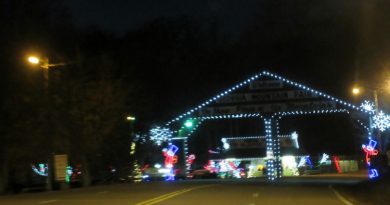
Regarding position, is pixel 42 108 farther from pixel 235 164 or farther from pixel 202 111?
pixel 235 164

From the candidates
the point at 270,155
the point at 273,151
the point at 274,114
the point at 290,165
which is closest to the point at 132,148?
the point at 270,155

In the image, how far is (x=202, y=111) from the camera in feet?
183

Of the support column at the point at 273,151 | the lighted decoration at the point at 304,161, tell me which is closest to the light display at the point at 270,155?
the support column at the point at 273,151

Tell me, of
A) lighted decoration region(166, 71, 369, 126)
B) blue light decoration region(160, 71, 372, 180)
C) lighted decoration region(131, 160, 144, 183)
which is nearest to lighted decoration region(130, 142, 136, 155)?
lighted decoration region(131, 160, 144, 183)

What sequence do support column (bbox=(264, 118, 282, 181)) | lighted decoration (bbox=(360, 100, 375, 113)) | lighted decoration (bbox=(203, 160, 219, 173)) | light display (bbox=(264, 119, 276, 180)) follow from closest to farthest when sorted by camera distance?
lighted decoration (bbox=(360, 100, 375, 113))
support column (bbox=(264, 118, 282, 181))
light display (bbox=(264, 119, 276, 180))
lighted decoration (bbox=(203, 160, 219, 173))

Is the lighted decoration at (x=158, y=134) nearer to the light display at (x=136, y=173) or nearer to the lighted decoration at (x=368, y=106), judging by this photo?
the light display at (x=136, y=173)

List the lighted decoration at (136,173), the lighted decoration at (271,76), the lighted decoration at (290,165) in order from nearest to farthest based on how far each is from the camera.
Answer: the lighted decoration at (271,76) < the lighted decoration at (136,173) < the lighted decoration at (290,165)

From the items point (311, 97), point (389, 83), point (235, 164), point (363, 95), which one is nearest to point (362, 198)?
point (389, 83)

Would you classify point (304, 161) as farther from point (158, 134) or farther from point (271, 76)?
point (271, 76)

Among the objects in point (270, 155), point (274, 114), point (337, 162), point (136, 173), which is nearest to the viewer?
point (274, 114)

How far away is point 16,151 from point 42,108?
10.1 ft

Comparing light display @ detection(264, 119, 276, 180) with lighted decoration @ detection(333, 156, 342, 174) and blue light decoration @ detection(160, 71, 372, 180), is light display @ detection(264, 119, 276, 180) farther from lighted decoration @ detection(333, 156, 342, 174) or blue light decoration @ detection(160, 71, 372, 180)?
lighted decoration @ detection(333, 156, 342, 174)

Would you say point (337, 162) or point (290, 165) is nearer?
point (290, 165)

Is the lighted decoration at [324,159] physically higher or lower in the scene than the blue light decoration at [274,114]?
lower
